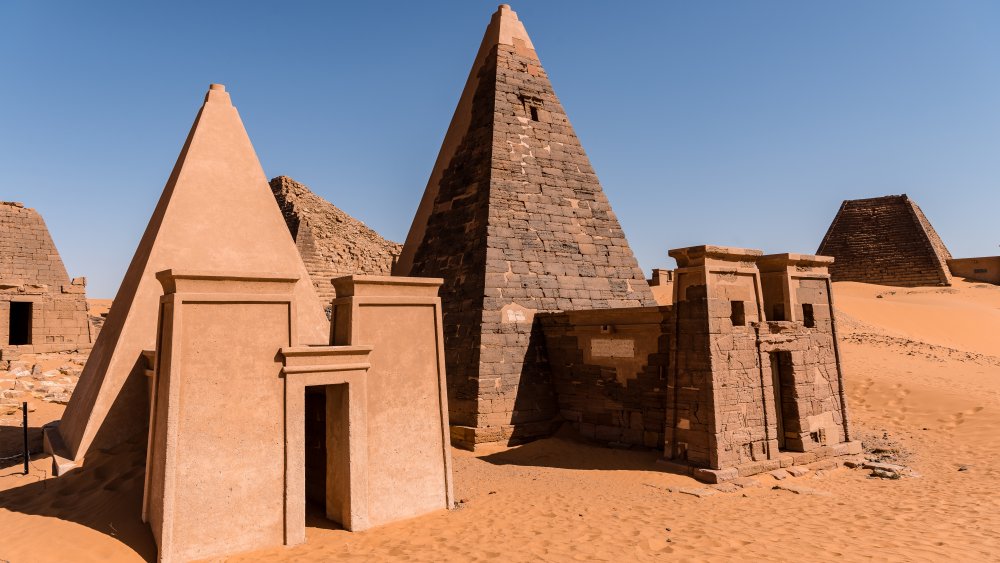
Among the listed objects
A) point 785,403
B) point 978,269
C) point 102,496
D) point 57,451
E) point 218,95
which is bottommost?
point 102,496

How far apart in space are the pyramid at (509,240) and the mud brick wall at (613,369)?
50 centimetres

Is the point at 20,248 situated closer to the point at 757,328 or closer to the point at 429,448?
the point at 429,448

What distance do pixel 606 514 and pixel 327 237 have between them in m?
24.2

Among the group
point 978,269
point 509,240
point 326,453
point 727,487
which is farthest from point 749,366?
point 978,269

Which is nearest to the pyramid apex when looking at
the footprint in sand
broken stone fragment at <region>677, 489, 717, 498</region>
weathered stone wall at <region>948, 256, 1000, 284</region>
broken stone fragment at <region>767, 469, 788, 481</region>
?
broken stone fragment at <region>677, 489, 717, 498</region>

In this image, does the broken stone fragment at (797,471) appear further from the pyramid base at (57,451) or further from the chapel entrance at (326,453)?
the pyramid base at (57,451)

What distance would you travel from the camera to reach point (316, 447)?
7.48 m

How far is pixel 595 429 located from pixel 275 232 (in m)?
6.62

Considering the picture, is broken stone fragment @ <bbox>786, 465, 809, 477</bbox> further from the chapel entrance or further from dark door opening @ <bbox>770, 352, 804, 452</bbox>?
the chapel entrance

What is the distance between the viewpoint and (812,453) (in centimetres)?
923

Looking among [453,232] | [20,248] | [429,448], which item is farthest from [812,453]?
[20,248]

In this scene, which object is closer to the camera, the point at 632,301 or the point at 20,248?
the point at 632,301

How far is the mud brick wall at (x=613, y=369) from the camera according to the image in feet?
31.5

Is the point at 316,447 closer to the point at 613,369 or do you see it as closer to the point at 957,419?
the point at 613,369
